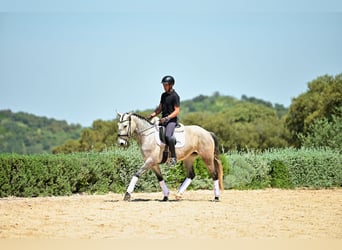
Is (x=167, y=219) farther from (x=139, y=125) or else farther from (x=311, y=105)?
(x=311, y=105)

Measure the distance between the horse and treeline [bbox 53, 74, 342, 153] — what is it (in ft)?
44.2

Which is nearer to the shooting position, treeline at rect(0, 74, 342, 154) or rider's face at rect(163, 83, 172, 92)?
rider's face at rect(163, 83, 172, 92)

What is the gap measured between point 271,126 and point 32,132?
26664 millimetres

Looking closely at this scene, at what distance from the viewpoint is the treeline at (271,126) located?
113 ft

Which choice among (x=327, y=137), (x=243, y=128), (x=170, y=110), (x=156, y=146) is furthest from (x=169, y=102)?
(x=243, y=128)

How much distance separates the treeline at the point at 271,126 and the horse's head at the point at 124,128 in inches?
589

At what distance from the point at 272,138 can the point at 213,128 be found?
5.41 m

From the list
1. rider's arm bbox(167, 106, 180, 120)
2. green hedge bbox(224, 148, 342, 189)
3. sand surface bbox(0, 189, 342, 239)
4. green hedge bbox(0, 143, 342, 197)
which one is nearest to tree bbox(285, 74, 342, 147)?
green hedge bbox(0, 143, 342, 197)

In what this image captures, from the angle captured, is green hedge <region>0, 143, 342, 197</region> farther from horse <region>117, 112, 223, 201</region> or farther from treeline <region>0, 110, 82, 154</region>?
treeline <region>0, 110, 82, 154</region>

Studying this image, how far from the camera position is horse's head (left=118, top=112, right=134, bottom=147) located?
1455 cm

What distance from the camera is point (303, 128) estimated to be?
47844 mm

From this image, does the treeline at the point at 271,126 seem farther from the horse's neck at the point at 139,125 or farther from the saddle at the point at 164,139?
the horse's neck at the point at 139,125

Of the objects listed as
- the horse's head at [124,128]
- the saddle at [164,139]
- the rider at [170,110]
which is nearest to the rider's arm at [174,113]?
the rider at [170,110]

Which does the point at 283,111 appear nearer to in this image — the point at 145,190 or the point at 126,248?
the point at 145,190
